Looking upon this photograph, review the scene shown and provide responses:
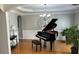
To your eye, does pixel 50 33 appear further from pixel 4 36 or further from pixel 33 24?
pixel 4 36

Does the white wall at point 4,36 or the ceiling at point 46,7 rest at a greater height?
the ceiling at point 46,7

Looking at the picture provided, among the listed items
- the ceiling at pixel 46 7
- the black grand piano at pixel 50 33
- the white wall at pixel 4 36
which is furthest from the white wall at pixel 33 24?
the white wall at pixel 4 36

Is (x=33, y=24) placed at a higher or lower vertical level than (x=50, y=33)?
higher

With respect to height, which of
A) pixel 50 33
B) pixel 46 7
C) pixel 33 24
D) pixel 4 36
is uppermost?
pixel 46 7

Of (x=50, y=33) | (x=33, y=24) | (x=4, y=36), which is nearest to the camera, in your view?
(x=4, y=36)

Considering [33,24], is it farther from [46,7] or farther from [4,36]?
[4,36]

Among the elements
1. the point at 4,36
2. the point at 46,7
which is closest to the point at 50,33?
the point at 46,7

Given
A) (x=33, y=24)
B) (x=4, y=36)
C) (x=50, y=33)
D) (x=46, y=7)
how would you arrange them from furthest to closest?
(x=33, y=24), (x=46, y=7), (x=50, y=33), (x=4, y=36)

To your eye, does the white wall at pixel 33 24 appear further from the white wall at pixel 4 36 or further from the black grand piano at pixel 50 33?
the white wall at pixel 4 36

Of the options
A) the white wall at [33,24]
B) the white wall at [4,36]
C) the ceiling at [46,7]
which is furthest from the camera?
the white wall at [33,24]

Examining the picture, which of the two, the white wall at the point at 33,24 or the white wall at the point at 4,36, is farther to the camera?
the white wall at the point at 33,24

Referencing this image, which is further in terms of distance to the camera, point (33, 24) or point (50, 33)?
point (33, 24)

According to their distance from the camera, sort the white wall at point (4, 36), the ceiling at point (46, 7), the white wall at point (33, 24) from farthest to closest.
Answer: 1. the white wall at point (33, 24)
2. the ceiling at point (46, 7)
3. the white wall at point (4, 36)
